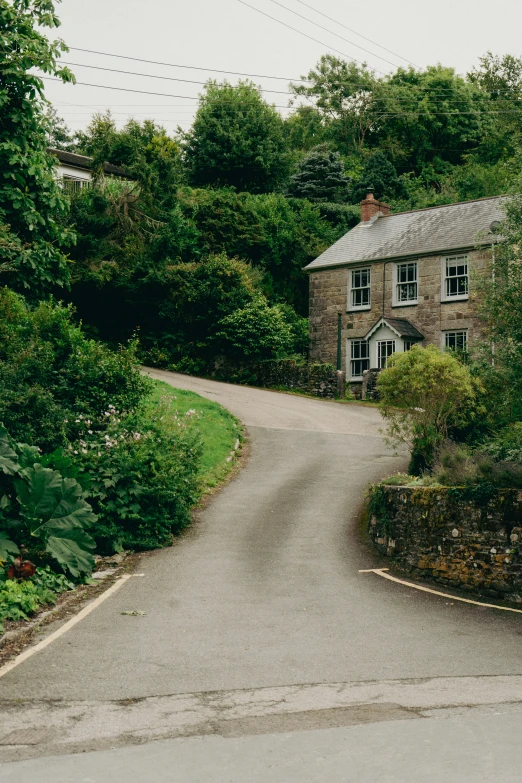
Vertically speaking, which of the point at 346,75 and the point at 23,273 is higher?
the point at 346,75

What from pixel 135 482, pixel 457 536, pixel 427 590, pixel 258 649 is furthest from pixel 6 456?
pixel 457 536

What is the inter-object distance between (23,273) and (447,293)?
23.1 metres

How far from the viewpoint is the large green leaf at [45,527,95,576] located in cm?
1313

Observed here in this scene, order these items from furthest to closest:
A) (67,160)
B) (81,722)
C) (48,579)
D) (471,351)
Answer: (67,160), (471,351), (48,579), (81,722)

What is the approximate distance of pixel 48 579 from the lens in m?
12.9

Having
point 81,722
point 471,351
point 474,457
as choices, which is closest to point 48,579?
point 81,722

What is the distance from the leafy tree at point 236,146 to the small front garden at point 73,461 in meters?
36.1

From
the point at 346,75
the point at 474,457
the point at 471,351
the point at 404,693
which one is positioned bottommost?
the point at 404,693

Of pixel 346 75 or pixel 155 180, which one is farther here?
pixel 346 75

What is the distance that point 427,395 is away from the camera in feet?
65.0

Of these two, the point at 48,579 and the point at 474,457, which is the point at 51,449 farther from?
the point at 474,457

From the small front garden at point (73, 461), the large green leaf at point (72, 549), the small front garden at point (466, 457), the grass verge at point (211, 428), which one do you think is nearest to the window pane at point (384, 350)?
the grass verge at point (211, 428)

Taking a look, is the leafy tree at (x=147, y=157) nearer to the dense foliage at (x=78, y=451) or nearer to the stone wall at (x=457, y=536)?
the dense foliage at (x=78, y=451)

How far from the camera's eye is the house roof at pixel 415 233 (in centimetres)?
3712
